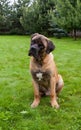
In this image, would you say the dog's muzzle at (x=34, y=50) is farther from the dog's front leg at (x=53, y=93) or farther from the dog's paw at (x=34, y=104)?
the dog's paw at (x=34, y=104)

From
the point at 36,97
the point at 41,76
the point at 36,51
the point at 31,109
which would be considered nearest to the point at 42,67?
the point at 41,76

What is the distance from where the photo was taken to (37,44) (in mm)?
4473

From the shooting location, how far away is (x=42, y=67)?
4.77 metres

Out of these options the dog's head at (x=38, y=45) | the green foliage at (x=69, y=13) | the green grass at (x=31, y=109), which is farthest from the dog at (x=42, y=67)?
the green foliage at (x=69, y=13)

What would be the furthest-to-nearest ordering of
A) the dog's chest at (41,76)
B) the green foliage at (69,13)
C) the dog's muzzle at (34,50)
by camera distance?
the green foliage at (69,13) → the dog's chest at (41,76) → the dog's muzzle at (34,50)

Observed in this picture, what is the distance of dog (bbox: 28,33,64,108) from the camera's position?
4488 mm

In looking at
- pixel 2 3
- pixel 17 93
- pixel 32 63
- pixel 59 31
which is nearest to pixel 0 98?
pixel 17 93

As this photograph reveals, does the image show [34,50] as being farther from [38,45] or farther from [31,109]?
[31,109]

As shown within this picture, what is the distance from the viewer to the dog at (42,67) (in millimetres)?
4488

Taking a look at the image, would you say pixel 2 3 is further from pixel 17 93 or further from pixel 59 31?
pixel 17 93

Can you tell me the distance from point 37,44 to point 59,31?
20.1 m

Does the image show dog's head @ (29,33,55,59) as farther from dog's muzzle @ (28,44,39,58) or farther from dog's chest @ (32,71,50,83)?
dog's chest @ (32,71,50,83)

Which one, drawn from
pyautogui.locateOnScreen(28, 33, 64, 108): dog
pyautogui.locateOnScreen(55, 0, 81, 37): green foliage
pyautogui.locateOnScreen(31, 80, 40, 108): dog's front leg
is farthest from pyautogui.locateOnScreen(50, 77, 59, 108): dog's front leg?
pyautogui.locateOnScreen(55, 0, 81, 37): green foliage

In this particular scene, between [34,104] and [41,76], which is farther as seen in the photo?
[34,104]
